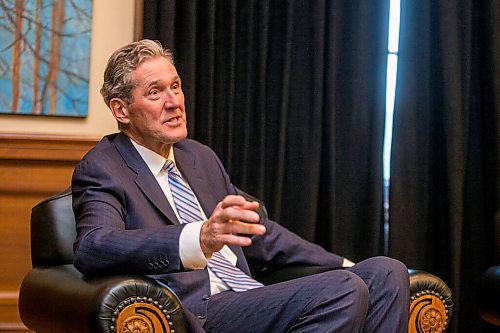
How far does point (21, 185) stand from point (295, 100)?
117 centimetres

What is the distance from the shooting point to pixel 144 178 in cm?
229

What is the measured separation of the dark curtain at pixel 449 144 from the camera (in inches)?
138

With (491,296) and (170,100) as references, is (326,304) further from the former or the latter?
(491,296)

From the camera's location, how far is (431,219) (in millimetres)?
3604

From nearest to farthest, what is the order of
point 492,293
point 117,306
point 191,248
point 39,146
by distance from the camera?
point 117,306 → point 191,248 → point 492,293 → point 39,146

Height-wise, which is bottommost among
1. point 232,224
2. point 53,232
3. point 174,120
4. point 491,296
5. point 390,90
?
point 491,296

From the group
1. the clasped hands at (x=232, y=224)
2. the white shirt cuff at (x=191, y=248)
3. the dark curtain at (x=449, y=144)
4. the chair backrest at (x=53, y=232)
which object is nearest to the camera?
the clasped hands at (x=232, y=224)

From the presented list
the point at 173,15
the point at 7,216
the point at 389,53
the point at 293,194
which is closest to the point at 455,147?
the point at 389,53

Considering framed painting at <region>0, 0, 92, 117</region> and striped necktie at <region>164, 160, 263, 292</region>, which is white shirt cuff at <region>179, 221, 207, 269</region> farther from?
framed painting at <region>0, 0, 92, 117</region>

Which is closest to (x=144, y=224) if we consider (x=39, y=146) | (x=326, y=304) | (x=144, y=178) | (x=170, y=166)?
(x=144, y=178)

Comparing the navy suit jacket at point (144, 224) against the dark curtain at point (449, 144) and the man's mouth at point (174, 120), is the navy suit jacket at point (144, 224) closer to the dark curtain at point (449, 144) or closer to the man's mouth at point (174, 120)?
the man's mouth at point (174, 120)

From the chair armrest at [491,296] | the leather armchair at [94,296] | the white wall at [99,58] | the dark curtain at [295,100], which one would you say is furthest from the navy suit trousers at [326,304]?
the white wall at [99,58]

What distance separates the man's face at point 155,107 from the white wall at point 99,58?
0.99 meters

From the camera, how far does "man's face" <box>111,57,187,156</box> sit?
2.35m
